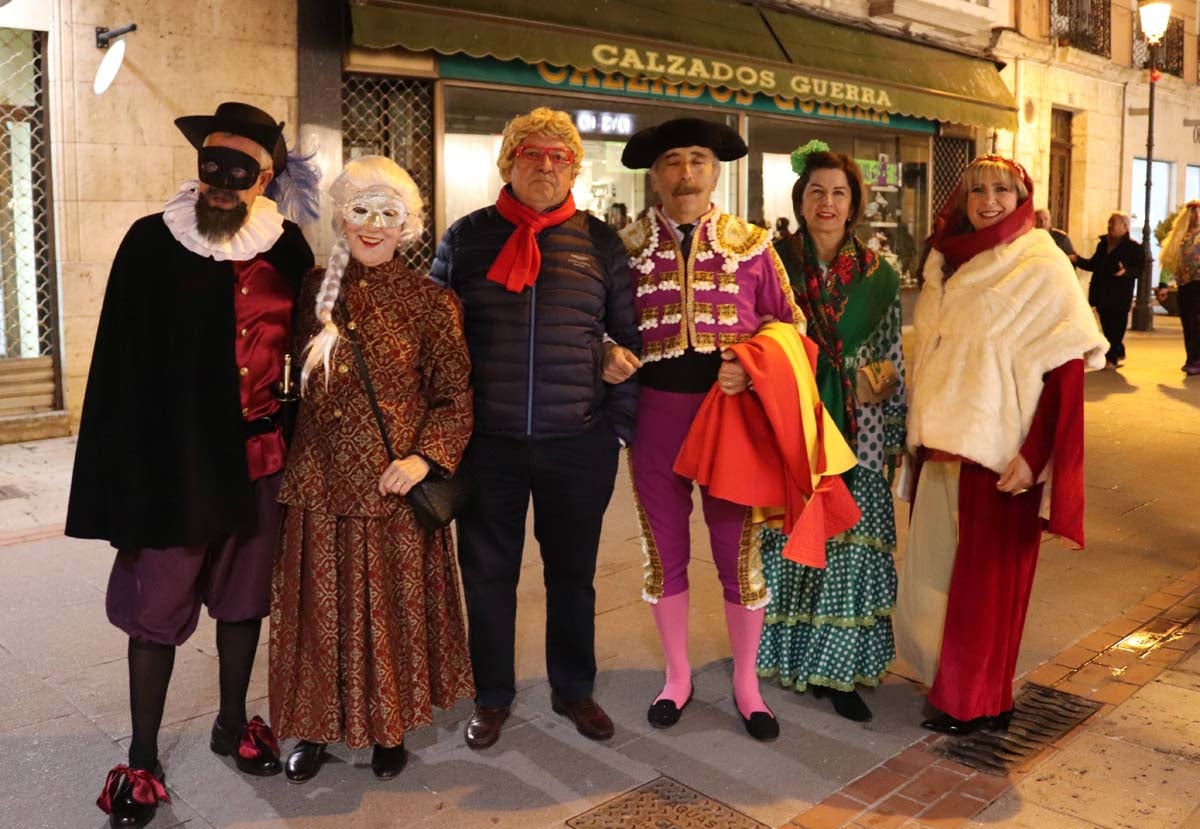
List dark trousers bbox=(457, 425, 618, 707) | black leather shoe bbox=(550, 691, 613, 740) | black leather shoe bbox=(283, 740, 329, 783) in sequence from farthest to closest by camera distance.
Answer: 1. black leather shoe bbox=(550, 691, 613, 740)
2. dark trousers bbox=(457, 425, 618, 707)
3. black leather shoe bbox=(283, 740, 329, 783)

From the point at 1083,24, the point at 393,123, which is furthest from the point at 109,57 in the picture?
the point at 1083,24

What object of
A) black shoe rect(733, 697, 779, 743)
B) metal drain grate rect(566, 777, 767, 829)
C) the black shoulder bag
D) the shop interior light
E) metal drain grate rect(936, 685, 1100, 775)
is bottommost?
metal drain grate rect(566, 777, 767, 829)

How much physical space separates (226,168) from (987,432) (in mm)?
2555

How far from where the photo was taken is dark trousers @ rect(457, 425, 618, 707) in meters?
3.82

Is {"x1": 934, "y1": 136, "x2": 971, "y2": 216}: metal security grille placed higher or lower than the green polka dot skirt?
higher

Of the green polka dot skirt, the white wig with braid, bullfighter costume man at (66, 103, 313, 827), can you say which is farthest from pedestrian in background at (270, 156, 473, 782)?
the green polka dot skirt

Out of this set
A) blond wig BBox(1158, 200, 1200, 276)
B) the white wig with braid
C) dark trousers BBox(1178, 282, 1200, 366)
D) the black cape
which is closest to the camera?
the black cape

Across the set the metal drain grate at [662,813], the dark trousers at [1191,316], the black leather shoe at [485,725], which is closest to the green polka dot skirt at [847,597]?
the metal drain grate at [662,813]

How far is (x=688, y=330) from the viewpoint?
3891mm

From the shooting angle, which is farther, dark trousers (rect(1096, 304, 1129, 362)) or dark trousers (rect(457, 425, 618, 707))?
dark trousers (rect(1096, 304, 1129, 362))

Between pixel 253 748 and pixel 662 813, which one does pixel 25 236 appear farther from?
pixel 662 813

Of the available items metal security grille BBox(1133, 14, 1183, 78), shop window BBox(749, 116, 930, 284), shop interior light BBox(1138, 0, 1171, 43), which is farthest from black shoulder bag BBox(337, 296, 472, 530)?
metal security grille BBox(1133, 14, 1183, 78)

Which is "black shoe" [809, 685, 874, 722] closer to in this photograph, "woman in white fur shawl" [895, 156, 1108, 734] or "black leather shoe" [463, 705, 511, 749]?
"woman in white fur shawl" [895, 156, 1108, 734]

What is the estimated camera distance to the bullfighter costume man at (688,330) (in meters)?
3.89
